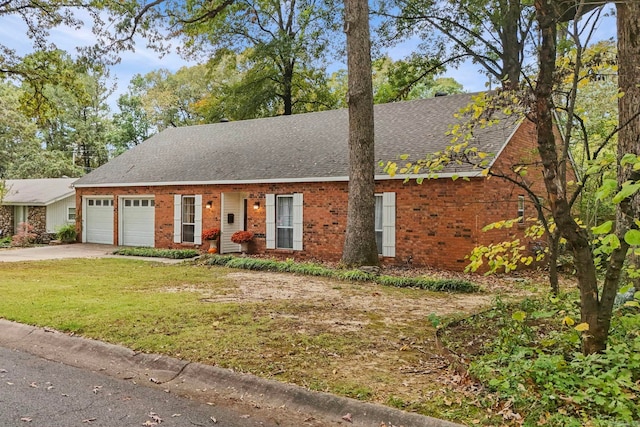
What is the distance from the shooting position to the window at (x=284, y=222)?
1474 centimetres

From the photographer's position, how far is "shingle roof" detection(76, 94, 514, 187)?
45.1ft

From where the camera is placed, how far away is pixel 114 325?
5.66 metres

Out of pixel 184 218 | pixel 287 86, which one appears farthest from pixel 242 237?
pixel 287 86

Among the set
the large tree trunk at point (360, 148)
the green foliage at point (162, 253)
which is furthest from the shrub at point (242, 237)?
the large tree trunk at point (360, 148)

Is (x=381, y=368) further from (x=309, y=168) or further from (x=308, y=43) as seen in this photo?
(x=308, y=43)

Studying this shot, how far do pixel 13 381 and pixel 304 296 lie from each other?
4.66 m

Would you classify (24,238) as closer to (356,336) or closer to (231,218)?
(231,218)

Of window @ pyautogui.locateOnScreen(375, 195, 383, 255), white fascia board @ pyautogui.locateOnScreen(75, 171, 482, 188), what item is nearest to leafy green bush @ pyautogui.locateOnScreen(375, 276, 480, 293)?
white fascia board @ pyautogui.locateOnScreen(75, 171, 482, 188)

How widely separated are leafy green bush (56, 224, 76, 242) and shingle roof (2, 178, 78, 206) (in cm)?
195

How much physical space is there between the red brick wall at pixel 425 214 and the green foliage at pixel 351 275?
206cm

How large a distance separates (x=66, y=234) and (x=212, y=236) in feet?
27.6

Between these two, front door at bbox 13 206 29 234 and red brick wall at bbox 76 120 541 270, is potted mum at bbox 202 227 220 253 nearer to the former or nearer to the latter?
red brick wall at bbox 76 120 541 270

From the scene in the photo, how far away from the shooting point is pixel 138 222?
1844 centimetres

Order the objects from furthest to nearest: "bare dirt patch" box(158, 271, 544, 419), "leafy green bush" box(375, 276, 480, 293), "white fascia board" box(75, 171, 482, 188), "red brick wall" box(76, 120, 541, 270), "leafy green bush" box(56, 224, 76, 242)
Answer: "leafy green bush" box(56, 224, 76, 242), "red brick wall" box(76, 120, 541, 270), "white fascia board" box(75, 171, 482, 188), "leafy green bush" box(375, 276, 480, 293), "bare dirt patch" box(158, 271, 544, 419)
